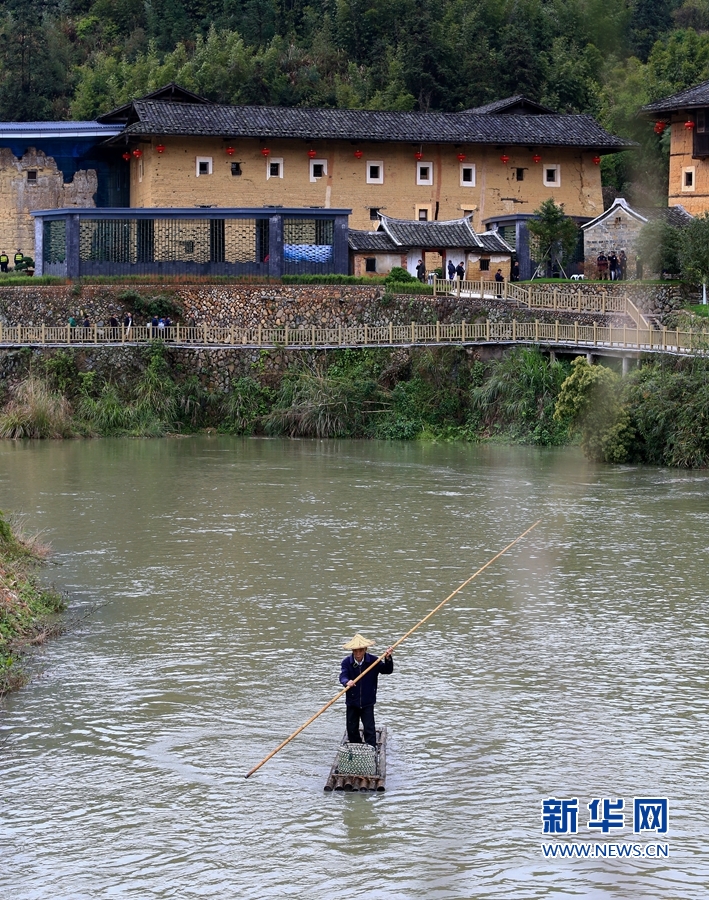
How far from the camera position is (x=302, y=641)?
17.8 m

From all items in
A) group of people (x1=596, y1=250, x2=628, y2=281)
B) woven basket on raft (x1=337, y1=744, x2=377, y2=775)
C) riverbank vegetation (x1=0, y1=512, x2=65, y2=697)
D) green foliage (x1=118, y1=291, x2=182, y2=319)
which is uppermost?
group of people (x1=596, y1=250, x2=628, y2=281)

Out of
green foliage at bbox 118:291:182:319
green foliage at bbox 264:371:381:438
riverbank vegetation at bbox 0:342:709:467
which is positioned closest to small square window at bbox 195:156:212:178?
green foliage at bbox 118:291:182:319

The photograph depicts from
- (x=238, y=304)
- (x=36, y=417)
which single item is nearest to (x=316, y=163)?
(x=238, y=304)

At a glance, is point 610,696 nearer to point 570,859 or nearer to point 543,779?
point 543,779

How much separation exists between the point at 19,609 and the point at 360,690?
6457mm

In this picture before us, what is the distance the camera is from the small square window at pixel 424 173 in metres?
55.2

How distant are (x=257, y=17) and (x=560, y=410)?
42.0 metres

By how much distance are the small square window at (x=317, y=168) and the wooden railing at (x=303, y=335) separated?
35.1ft

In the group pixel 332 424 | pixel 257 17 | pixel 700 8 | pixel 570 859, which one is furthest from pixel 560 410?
pixel 700 8

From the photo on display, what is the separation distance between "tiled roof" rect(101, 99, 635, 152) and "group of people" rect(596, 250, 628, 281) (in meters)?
7.28

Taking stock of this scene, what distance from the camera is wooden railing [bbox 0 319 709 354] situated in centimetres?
4241

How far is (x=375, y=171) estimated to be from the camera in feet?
179

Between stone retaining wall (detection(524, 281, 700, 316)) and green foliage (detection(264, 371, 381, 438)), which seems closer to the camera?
green foliage (detection(264, 371, 381, 438))

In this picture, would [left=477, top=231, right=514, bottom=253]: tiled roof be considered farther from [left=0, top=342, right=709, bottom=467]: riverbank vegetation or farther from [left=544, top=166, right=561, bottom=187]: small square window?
[left=0, top=342, right=709, bottom=467]: riverbank vegetation
